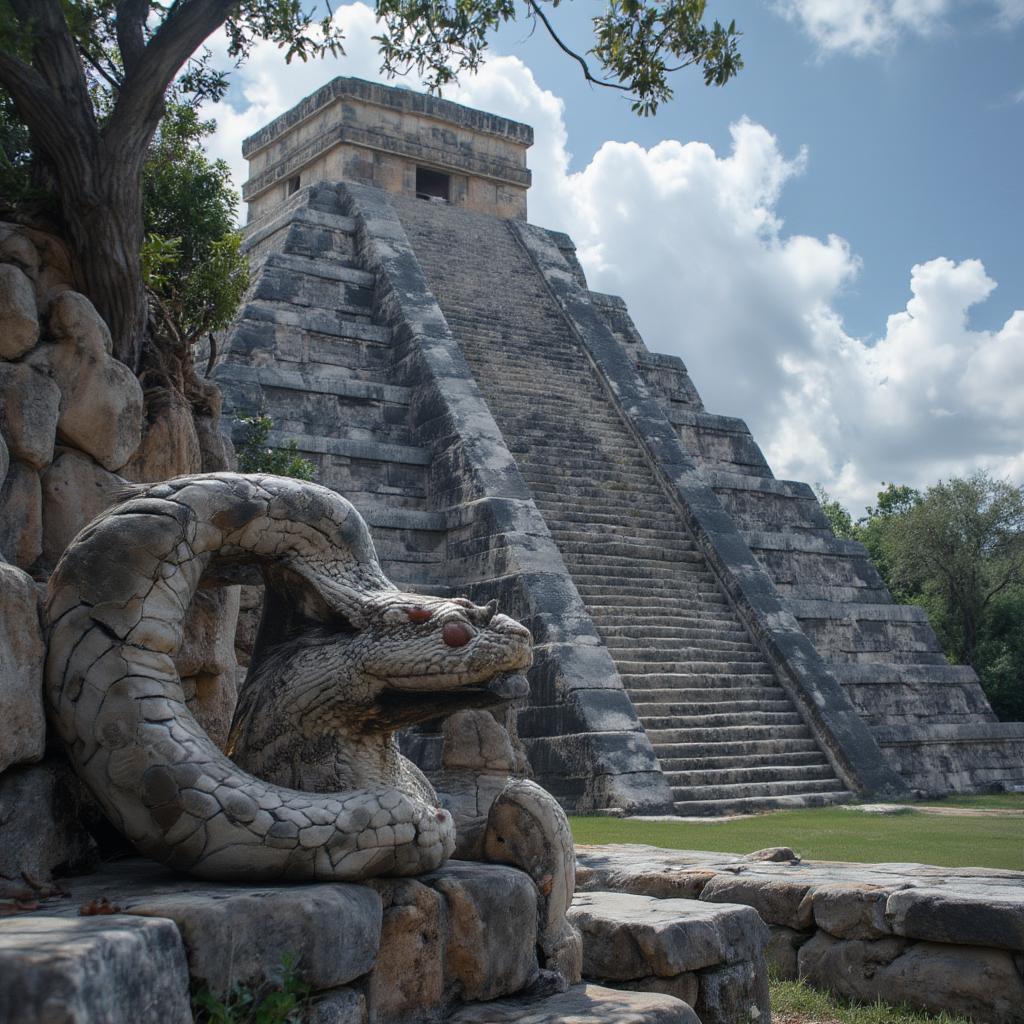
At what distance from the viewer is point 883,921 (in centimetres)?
495

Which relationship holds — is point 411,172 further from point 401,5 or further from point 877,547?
point 877,547

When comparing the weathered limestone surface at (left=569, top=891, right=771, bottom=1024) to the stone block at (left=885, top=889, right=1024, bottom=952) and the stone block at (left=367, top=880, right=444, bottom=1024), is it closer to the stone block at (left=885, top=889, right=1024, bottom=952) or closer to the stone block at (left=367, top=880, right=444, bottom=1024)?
the stone block at (left=885, top=889, right=1024, bottom=952)

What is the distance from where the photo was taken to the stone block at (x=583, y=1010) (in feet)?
10.3

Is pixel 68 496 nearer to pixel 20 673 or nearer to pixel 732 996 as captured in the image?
pixel 20 673

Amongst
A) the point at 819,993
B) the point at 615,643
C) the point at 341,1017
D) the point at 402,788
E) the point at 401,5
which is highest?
the point at 401,5

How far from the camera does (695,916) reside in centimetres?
430

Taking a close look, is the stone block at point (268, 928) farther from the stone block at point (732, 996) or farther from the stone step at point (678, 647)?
the stone step at point (678, 647)

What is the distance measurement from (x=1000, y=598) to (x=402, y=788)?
25071 mm

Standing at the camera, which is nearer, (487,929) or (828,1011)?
(487,929)

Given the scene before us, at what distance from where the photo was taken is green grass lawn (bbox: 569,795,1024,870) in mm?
7684

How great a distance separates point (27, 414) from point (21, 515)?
36cm

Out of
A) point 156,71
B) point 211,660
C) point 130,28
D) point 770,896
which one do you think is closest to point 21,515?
point 211,660

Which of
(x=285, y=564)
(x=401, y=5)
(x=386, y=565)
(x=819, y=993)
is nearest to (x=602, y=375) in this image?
(x=386, y=565)

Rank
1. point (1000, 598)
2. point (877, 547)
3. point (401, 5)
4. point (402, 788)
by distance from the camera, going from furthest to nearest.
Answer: point (877, 547) → point (1000, 598) → point (401, 5) → point (402, 788)
